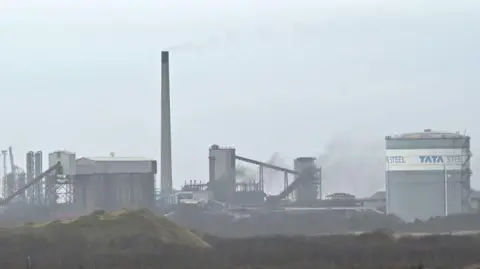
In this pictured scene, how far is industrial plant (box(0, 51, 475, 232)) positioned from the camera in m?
90.8

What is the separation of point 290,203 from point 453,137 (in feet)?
93.4

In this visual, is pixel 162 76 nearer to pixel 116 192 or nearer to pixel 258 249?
pixel 116 192

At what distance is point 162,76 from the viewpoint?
98.4 meters

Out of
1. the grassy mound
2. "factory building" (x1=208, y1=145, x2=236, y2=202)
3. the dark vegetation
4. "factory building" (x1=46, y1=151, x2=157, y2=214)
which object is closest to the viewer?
the dark vegetation

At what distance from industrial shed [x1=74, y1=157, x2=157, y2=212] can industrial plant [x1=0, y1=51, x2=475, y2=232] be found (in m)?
0.09

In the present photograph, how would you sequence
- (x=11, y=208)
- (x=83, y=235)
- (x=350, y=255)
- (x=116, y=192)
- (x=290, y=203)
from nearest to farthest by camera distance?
(x=350, y=255), (x=83, y=235), (x=116, y=192), (x=11, y=208), (x=290, y=203)

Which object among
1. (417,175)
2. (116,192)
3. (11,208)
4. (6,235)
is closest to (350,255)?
(6,235)

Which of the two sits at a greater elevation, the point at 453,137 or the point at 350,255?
the point at 453,137

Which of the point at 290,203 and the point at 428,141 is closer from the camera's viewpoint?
the point at 428,141

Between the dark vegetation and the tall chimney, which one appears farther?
the tall chimney

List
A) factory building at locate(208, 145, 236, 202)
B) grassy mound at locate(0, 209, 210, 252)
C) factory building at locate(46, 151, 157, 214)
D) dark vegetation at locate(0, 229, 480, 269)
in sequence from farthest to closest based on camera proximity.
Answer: factory building at locate(208, 145, 236, 202), factory building at locate(46, 151, 157, 214), grassy mound at locate(0, 209, 210, 252), dark vegetation at locate(0, 229, 480, 269)

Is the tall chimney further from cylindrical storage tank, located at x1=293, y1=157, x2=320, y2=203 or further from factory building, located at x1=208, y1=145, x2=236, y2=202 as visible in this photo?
cylindrical storage tank, located at x1=293, y1=157, x2=320, y2=203

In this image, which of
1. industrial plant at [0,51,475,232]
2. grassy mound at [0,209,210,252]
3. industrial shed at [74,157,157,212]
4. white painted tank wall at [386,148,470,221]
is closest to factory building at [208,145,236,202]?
industrial plant at [0,51,475,232]

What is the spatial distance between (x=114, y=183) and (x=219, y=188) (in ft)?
59.6
